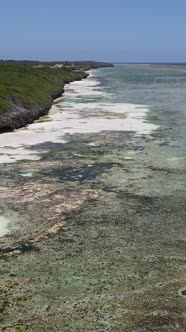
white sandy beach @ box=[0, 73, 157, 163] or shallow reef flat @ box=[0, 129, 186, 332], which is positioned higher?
white sandy beach @ box=[0, 73, 157, 163]

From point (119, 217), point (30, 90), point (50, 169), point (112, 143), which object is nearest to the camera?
point (119, 217)

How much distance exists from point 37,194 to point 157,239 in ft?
22.6

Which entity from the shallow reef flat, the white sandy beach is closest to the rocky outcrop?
the white sandy beach

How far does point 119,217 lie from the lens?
1777 centimetres

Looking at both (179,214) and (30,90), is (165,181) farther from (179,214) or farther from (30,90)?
(30,90)

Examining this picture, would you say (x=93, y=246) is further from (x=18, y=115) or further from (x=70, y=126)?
(x=18, y=115)


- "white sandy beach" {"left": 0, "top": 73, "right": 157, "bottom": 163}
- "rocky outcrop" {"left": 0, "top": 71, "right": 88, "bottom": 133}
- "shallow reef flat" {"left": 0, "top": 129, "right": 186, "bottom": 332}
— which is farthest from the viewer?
"rocky outcrop" {"left": 0, "top": 71, "right": 88, "bottom": 133}

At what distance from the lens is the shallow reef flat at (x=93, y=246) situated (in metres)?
11.2

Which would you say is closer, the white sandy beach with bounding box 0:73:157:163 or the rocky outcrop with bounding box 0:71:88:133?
the white sandy beach with bounding box 0:73:157:163

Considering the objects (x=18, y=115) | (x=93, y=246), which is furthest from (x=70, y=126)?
(x=93, y=246)

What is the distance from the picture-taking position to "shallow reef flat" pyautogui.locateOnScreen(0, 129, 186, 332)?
36.8 ft

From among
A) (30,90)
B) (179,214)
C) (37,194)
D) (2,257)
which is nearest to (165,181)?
(179,214)

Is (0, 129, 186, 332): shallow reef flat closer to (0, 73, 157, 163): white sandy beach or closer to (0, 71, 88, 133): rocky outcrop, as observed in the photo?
(0, 73, 157, 163): white sandy beach

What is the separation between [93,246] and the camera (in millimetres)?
15125
